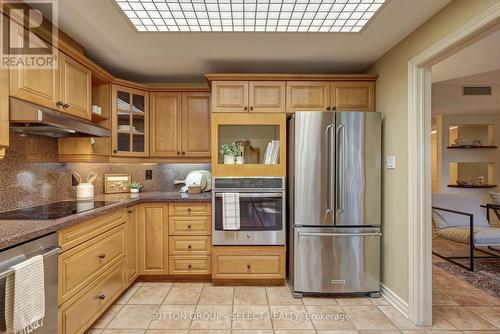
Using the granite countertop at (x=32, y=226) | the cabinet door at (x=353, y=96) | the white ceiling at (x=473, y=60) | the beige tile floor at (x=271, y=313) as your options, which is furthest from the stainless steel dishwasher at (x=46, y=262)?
the white ceiling at (x=473, y=60)

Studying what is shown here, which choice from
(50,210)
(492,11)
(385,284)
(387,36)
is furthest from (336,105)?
(50,210)

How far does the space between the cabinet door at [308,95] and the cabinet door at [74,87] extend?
1.95 m

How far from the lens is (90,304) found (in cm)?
195

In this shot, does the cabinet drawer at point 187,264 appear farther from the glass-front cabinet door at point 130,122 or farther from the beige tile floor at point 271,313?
the glass-front cabinet door at point 130,122

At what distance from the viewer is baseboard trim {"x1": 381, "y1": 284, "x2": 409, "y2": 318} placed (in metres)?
2.29

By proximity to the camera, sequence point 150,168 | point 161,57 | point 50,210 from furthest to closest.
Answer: point 150,168 → point 161,57 → point 50,210

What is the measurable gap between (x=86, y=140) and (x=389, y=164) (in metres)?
2.92

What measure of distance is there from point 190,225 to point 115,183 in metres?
1.15

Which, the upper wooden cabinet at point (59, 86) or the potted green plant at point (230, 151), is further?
the potted green plant at point (230, 151)

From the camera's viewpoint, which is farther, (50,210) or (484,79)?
(484,79)

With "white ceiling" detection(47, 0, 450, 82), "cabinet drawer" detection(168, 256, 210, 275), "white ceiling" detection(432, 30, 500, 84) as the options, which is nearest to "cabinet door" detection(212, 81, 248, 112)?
"white ceiling" detection(47, 0, 450, 82)

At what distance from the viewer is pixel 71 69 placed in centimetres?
226

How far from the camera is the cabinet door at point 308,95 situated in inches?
111

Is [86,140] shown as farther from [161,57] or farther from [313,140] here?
[313,140]
